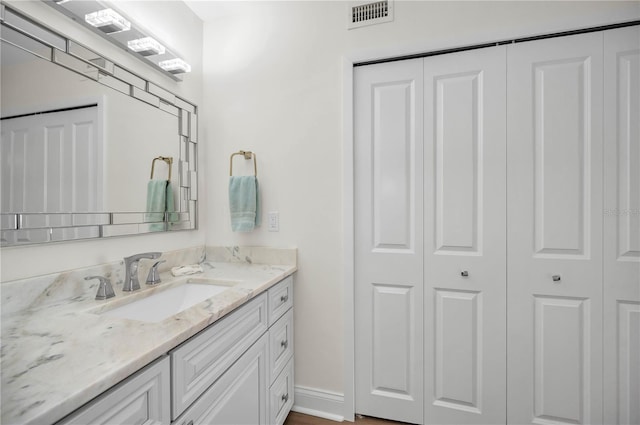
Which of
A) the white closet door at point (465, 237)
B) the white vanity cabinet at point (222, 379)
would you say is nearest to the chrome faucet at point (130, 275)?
the white vanity cabinet at point (222, 379)

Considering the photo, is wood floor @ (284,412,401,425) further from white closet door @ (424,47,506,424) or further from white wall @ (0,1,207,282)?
white wall @ (0,1,207,282)

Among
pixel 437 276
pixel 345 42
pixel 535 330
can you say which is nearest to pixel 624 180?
pixel 535 330

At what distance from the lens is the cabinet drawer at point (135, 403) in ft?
2.11

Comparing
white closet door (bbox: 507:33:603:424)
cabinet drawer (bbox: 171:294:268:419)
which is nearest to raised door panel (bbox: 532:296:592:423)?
white closet door (bbox: 507:33:603:424)

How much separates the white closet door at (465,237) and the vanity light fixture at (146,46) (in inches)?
55.2

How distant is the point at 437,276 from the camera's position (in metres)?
1.63

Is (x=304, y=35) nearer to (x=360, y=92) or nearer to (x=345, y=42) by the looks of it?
(x=345, y=42)

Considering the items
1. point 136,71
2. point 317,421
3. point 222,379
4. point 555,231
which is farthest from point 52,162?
point 555,231

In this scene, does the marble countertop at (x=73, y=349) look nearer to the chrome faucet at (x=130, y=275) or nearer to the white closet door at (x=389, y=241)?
the chrome faucet at (x=130, y=275)

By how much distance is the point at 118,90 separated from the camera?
1.41m

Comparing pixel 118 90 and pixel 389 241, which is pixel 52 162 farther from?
pixel 389 241

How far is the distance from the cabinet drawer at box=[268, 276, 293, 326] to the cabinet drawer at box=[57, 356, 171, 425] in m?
0.69

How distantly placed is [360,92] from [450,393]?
5.64 feet

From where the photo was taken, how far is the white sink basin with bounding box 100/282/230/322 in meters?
1.23
